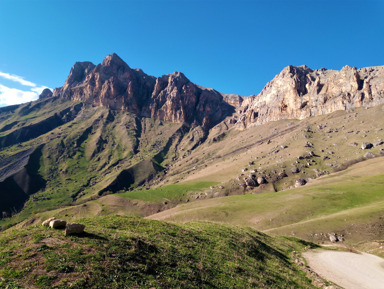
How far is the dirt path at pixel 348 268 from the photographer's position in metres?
26.4

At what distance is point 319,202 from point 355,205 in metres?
11.8

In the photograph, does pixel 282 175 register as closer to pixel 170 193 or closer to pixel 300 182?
pixel 300 182

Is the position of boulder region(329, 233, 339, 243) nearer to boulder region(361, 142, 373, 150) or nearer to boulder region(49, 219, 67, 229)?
boulder region(49, 219, 67, 229)

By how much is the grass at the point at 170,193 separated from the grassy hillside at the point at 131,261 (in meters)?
138

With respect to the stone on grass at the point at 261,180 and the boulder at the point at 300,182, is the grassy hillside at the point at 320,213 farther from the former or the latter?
the stone on grass at the point at 261,180

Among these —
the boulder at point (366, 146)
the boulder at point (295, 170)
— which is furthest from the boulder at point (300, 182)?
the boulder at point (366, 146)

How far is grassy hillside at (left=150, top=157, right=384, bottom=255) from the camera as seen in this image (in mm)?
59034

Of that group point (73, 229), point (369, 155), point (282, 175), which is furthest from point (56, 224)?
point (369, 155)

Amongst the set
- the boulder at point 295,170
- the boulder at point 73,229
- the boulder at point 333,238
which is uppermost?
the boulder at point 73,229

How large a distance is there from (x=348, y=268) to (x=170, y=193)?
5629 inches

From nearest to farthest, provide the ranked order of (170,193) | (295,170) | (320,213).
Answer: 1. (320,213)
2. (295,170)
3. (170,193)

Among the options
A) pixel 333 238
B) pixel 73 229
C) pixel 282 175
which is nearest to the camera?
pixel 73 229

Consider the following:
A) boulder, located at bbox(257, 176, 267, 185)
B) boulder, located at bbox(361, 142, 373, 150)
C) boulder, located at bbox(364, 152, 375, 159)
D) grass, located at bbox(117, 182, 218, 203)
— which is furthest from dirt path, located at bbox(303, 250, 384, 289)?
boulder, located at bbox(361, 142, 373, 150)

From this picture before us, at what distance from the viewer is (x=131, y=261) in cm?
1608
